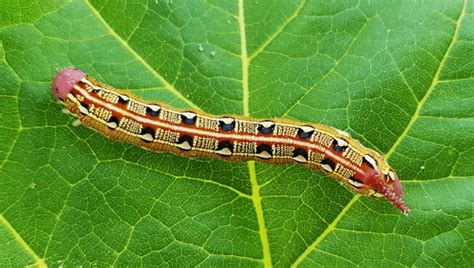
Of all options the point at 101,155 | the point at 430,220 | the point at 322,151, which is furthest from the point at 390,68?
the point at 101,155

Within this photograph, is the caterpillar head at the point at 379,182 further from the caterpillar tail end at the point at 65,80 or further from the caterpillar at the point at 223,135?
the caterpillar tail end at the point at 65,80

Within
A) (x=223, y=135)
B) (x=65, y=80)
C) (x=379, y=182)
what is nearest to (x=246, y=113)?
(x=223, y=135)

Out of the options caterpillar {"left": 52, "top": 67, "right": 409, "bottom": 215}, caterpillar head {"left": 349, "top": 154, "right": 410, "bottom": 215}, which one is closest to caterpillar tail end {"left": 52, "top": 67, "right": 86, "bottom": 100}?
caterpillar {"left": 52, "top": 67, "right": 409, "bottom": 215}

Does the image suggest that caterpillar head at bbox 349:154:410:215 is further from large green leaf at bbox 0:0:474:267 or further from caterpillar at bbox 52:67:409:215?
large green leaf at bbox 0:0:474:267

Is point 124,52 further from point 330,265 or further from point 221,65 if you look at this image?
point 330,265

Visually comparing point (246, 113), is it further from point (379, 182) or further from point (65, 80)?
point (65, 80)

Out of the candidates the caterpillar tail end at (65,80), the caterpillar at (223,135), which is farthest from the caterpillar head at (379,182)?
the caterpillar tail end at (65,80)
